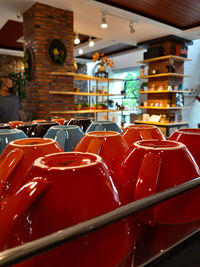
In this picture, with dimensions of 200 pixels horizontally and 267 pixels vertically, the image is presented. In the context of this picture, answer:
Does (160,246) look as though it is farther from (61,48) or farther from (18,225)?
(61,48)

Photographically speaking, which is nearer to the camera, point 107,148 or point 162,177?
point 162,177

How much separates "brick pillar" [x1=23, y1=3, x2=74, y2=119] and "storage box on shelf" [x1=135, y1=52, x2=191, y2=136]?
2815 millimetres

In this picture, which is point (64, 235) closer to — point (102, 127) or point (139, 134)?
point (139, 134)

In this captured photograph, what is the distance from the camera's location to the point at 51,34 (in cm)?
403

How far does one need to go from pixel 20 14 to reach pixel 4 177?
15.6ft

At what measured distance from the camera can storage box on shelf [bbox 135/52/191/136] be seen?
5996mm

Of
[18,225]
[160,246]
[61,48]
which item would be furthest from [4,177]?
[61,48]

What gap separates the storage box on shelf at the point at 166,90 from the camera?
5996 mm

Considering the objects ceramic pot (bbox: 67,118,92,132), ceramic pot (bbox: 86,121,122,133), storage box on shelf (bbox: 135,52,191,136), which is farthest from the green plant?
ceramic pot (bbox: 86,121,122,133)

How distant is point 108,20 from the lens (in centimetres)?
484

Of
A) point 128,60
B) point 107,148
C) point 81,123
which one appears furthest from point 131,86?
point 107,148

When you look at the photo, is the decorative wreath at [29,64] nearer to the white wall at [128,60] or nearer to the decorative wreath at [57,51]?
the decorative wreath at [57,51]

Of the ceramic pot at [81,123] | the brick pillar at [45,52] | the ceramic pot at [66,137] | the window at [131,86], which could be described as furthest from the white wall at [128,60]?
the ceramic pot at [66,137]

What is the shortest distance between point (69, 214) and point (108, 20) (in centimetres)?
523
